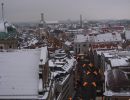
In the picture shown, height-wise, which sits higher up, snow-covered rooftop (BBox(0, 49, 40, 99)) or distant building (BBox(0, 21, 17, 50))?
distant building (BBox(0, 21, 17, 50))

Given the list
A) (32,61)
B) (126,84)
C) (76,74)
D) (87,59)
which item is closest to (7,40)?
(32,61)

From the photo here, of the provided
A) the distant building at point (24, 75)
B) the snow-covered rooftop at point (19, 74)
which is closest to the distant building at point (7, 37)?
the distant building at point (24, 75)

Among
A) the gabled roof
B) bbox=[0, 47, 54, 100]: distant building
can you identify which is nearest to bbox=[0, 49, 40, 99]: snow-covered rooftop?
bbox=[0, 47, 54, 100]: distant building

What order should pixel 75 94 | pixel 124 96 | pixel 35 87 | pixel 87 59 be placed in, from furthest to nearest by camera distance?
1. pixel 87 59
2. pixel 75 94
3. pixel 124 96
4. pixel 35 87

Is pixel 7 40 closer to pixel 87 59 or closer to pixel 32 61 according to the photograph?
pixel 32 61

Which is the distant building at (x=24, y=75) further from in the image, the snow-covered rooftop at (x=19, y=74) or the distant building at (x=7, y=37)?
the distant building at (x=7, y=37)

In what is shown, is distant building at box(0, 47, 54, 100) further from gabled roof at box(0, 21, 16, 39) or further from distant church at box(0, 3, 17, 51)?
gabled roof at box(0, 21, 16, 39)
